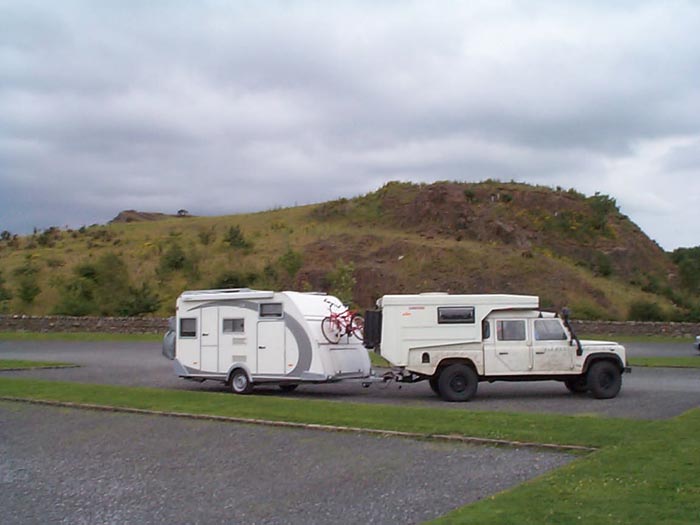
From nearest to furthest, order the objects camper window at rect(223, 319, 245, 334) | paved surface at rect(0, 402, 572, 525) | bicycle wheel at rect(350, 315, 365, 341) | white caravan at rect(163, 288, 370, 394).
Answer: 1. paved surface at rect(0, 402, 572, 525)
2. white caravan at rect(163, 288, 370, 394)
3. bicycle wheel at rect(350, 315, 365, 341)
4. camper window at rect(223, 319, 245, 334)

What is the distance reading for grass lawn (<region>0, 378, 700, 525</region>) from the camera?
24.6 ft

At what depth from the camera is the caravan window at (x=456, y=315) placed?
18.2m

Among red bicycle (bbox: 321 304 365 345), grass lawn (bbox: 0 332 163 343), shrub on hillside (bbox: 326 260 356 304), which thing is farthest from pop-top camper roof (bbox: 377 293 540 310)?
grass lawn (bbox: 0 332 163 343)

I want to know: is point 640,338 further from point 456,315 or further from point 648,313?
point 456,315

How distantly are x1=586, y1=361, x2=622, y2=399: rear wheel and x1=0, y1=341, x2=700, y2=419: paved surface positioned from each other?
0.81 feet

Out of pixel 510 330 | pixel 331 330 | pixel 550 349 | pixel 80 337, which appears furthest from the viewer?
pixel 80 337

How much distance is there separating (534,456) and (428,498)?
9.04 ft

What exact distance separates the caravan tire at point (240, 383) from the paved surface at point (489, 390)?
90 cm

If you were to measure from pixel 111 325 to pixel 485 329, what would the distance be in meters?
31.2

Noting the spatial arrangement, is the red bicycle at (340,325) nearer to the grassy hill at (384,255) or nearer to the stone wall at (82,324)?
the grassy hill at (384,255)

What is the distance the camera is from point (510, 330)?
1817 cm

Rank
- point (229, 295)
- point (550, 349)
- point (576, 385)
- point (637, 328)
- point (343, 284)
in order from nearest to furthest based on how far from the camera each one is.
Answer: point (550, 349) → point (576, 385) → point (229, 295) → point (637, 328) → point (343, 284)

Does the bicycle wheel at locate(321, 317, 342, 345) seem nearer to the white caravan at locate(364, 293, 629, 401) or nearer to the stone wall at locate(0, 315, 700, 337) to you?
the white caravan at locate(364, 293, 629, 401)

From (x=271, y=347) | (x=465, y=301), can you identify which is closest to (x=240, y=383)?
(x=271, y=347)
